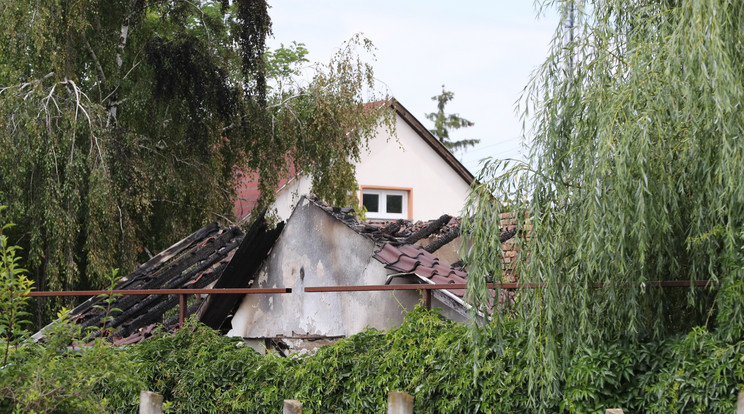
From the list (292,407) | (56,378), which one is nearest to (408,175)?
(292,407)

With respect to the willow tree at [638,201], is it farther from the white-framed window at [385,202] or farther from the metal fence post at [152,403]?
the white-framed window at [385,202]

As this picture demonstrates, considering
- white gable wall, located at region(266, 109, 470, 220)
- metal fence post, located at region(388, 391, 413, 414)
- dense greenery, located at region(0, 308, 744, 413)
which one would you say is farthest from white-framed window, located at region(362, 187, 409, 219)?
metal fence post, located at region(388, 391, 413, 414)

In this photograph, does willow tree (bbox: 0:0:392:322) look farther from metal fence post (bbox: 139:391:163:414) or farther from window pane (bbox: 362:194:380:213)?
metal fence post (bbox: 139:391:163:414)

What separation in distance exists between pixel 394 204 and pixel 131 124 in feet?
26.2

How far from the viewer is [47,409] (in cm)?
386

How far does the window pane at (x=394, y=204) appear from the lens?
1955 cm

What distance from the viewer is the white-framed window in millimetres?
19219

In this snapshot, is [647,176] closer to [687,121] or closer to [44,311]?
[687,121]

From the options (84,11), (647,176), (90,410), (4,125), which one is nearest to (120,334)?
(4,125)

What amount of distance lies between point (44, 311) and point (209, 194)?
3719 mm

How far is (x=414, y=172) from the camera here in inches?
768

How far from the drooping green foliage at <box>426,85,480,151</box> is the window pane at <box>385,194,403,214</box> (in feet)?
55.5

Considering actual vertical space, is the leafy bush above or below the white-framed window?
below

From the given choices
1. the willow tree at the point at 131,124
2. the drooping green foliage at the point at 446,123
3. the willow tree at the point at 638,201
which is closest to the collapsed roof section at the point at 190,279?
the willow tree at the point at 131,124
